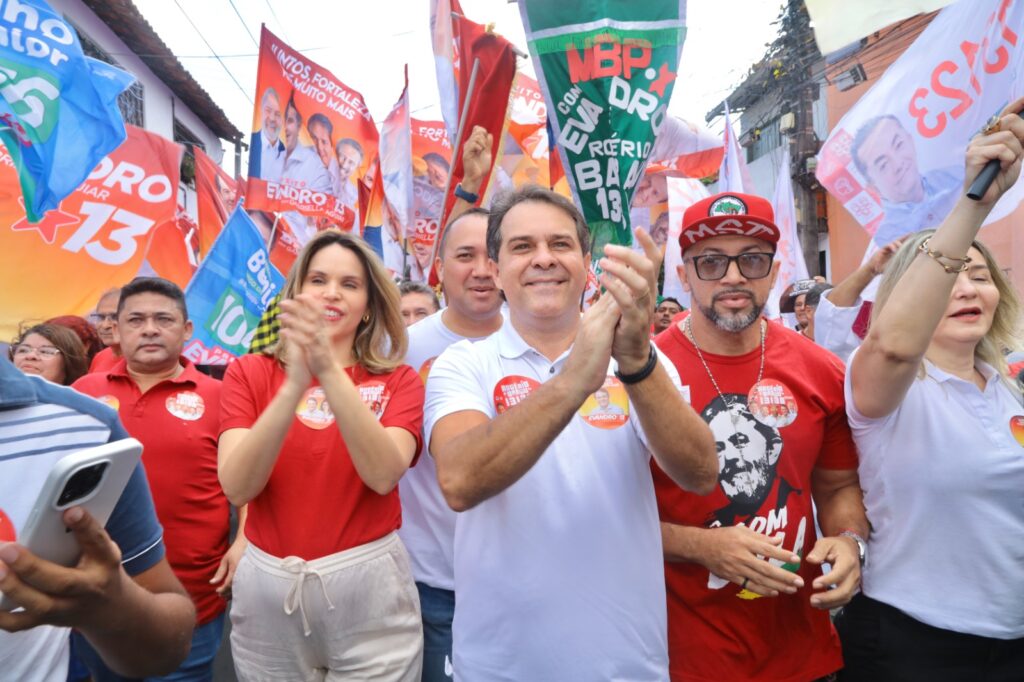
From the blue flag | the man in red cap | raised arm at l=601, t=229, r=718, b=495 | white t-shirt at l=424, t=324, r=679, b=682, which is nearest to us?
raised arm at l=601, t=229, r=718, b=495

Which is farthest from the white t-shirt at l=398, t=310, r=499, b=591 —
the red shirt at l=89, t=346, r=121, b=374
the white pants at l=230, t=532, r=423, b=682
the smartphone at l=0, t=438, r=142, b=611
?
the red shirt at l=89, t=346, r=121, b=374

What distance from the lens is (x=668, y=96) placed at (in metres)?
2.61

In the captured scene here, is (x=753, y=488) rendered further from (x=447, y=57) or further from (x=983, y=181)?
(x=447, y=57)

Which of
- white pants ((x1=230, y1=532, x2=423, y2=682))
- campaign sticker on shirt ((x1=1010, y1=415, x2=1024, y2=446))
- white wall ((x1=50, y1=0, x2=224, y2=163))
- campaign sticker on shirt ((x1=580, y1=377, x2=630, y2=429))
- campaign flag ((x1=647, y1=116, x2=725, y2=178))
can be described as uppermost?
white wall ((x1=50, y1=0, x2=224, y2=163))

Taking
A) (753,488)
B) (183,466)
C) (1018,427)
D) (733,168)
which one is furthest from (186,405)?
(733,168)

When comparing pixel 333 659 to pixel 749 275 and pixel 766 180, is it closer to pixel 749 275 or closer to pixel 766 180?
pixel 749 275

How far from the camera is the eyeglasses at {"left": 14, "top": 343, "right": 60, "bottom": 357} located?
387cm

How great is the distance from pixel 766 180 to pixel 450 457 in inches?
1034

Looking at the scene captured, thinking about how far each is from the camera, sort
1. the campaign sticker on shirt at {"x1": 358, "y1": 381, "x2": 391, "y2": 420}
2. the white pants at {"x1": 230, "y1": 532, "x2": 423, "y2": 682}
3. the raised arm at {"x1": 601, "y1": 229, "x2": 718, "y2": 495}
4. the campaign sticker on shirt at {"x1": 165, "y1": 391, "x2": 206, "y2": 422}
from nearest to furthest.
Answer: the raised arm at {"x1": 601, "y1": 229, "x2": 718, "y2": 495}, the white pants at {"x1": 230, "y1": 532, "x2": 423, "y2": 682}, the campaign sticker on shirt at {"x1": 358, "y1": 381, "x2": 391, "y2": 420}, the campaign sticker on shirt at {"x1": 165, "y1": 391, "x2": 206, "y2": 422}

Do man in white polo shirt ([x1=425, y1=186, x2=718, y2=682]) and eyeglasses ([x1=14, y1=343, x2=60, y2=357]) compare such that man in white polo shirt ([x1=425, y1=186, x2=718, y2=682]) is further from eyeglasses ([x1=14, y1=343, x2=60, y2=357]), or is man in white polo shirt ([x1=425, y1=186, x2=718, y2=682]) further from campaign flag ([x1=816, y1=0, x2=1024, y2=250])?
eyeglasses ([x1=14, y1=343, x2=60, y2=357])

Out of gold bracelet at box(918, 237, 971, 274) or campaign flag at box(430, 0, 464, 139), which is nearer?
gold bracelet at box(918, 237, 971, 274)

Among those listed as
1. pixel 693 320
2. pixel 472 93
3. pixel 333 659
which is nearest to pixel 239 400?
pixel 333 659

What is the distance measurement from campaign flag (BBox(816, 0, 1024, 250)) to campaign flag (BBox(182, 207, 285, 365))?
15.2 ft

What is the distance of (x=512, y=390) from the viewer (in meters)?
2.02
